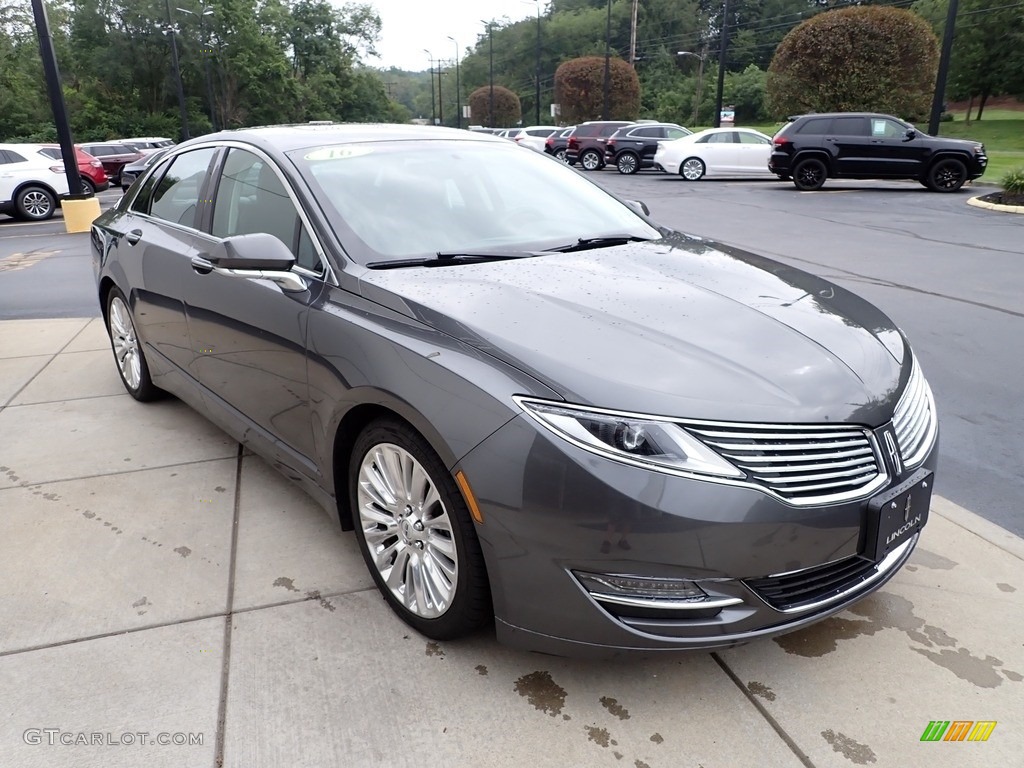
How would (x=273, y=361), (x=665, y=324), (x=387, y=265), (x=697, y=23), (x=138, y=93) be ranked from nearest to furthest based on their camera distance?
(x=665, y=324) → (x=387, y=265) → (x=273, y=361) → (x=138, y=93) → (x=697, y=23)

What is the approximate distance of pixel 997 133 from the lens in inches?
1718

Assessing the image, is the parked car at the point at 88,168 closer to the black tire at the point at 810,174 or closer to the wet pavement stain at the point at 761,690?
the black tire at the point at 810,174

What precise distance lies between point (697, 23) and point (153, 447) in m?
98.2

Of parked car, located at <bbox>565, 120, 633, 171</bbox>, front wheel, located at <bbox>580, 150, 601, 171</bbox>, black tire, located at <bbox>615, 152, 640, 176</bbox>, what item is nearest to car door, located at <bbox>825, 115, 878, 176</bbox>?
black tire, located at <bbox>615, 152, 640, 176</bbox>

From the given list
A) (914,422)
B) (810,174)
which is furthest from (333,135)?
(810,174)

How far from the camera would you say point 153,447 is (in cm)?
429

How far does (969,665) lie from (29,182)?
18613mm

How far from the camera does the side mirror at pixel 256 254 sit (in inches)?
112

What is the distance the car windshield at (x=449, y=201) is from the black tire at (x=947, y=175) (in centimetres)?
1624

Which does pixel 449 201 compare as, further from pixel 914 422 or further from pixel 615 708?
pixel 615 708

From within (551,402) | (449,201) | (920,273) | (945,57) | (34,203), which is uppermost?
(945,57)

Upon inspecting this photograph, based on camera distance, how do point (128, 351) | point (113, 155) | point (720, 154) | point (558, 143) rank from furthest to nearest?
point (558, 143), point (113, 155), point (720, 154), point (128, 351)

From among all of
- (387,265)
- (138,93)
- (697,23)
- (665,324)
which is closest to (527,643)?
(665,324)

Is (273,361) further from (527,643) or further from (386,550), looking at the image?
(527,643)
